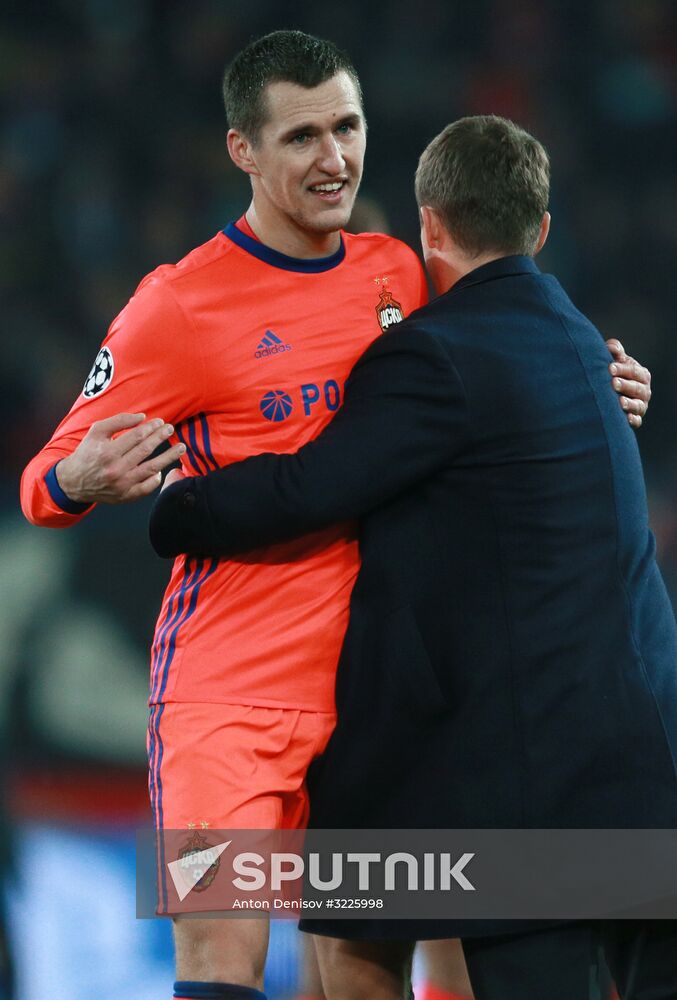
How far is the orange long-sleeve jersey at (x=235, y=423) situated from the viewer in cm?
187

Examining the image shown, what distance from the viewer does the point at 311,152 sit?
6.49 feet

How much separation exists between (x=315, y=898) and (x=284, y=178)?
1065 mm

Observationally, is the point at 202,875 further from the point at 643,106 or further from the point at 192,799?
the point at 643,106

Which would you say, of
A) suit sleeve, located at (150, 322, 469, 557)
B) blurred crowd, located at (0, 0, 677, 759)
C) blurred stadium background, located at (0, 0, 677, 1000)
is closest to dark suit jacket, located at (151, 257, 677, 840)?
suit sleeve, located at (150, 322, 469, 557)

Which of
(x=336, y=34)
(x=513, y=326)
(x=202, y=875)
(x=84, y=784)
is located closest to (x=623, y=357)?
(x=513, y=326)

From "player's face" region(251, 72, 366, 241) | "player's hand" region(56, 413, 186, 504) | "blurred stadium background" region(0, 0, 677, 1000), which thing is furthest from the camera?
"blurred stadium background" region(0, 0, 677, 1000)

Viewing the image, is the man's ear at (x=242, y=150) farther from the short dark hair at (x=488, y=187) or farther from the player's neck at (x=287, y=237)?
the short dark hair at (x=488, y=187)

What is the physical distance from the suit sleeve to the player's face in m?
0.27

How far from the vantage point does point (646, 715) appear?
1.78 meters

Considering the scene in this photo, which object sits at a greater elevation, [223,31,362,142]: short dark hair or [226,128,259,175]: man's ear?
[223,31,362,142]: short dark hair

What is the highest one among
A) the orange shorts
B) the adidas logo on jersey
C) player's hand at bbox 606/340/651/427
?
the adidas logo on jersey

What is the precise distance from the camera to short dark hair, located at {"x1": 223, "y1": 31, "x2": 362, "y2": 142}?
199cm

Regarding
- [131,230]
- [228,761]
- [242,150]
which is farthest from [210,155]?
[228,761]

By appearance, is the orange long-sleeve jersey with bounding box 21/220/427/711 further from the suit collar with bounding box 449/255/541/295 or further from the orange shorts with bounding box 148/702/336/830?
the suit collar with bounding box 449/255/541/295
